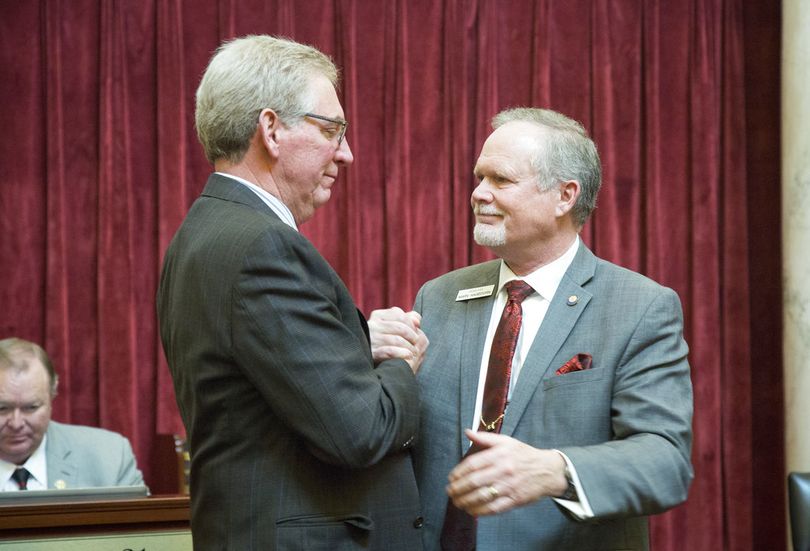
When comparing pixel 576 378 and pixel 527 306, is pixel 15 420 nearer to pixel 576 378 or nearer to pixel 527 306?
pixel 527 306

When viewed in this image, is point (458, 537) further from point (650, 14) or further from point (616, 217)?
point (650, 14)

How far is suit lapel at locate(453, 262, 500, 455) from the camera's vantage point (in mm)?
2301

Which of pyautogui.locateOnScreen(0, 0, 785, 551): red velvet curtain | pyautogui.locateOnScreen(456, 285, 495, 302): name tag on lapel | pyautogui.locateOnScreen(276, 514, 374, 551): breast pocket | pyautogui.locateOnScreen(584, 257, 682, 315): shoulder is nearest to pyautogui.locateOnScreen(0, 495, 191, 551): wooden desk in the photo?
pyautogui.locateOnScreen(456, 285, 495, 302): name tag on lapel

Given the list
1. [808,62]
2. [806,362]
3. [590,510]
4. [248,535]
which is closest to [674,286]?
[806,362]

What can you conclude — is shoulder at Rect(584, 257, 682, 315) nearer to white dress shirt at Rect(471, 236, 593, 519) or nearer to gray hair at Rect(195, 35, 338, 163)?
white dress shirt at Rect(471, 236, 593, 519)

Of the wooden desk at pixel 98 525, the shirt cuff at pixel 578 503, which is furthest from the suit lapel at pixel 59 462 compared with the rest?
the shirt cuff at pixel 578 503

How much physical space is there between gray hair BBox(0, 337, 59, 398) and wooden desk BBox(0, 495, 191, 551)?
1162 mm

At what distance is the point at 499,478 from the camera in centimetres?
181

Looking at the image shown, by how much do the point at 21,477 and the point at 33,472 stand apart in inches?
1.9

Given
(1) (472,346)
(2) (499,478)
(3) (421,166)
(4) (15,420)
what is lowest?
(4) (15,420)

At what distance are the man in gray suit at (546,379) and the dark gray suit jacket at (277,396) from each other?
194mm

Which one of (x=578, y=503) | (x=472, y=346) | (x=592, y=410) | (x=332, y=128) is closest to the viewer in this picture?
(x=578, y=503)

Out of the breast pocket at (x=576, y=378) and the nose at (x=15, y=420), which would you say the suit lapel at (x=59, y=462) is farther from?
the breast pocket at (x=576, y=378)

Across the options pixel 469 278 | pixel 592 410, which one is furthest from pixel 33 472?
pixel 592 410
